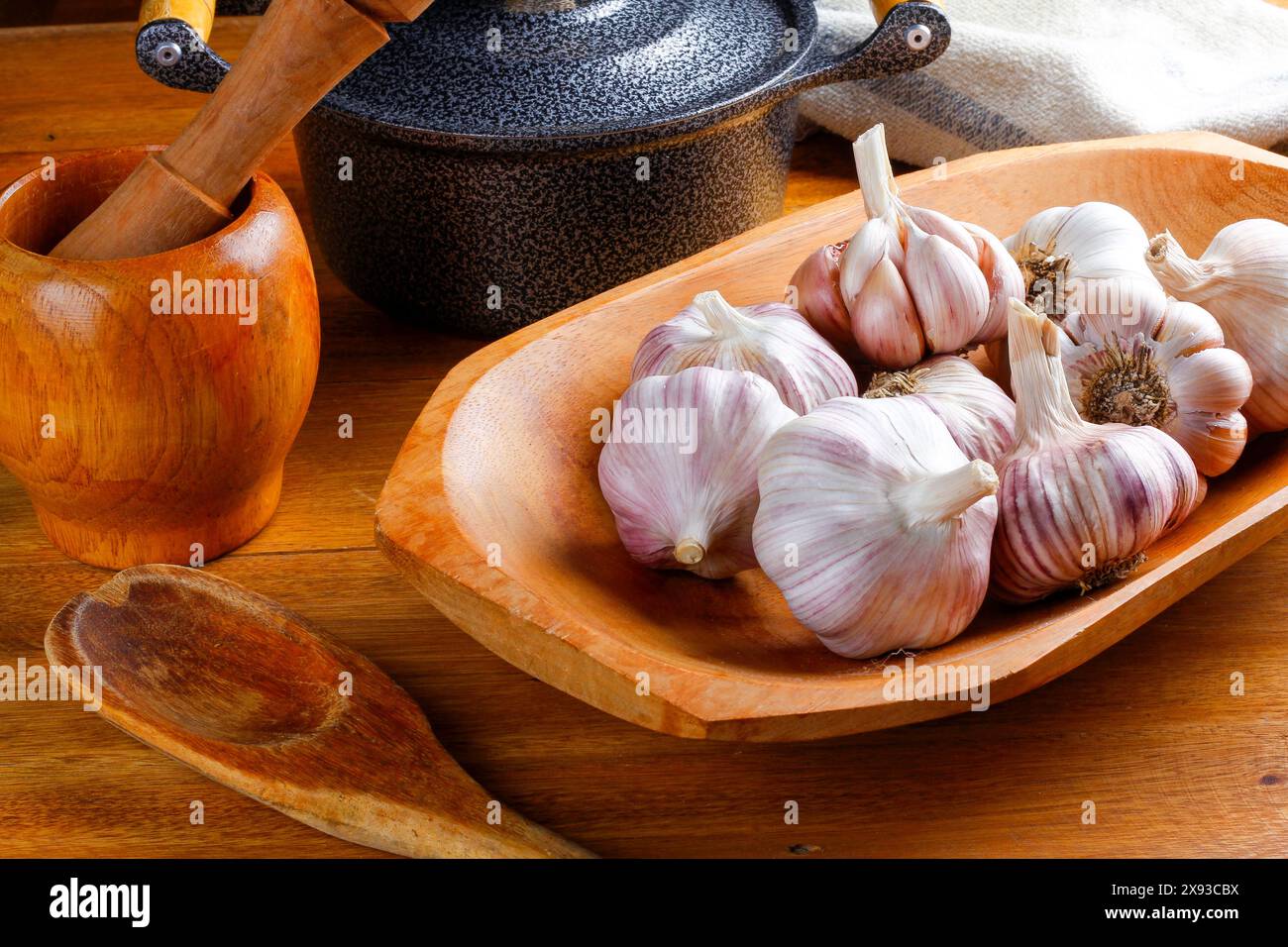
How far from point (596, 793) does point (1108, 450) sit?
0.79 feet

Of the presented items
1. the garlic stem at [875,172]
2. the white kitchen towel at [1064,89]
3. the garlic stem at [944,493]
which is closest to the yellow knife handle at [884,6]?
the garlic stem at [875,172]

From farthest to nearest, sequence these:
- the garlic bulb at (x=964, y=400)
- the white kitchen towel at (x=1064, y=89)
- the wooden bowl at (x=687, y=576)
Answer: the white kitchen towel at (x=1064, y=89), the garlic bulb at (x=964, y=400), the wooden bowl at (x=687, y=576)

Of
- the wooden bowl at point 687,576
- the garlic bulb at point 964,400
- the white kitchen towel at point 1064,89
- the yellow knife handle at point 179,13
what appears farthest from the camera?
the white kitchen towel at point 1064,89

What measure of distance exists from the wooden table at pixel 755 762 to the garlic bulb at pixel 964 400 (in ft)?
0.35

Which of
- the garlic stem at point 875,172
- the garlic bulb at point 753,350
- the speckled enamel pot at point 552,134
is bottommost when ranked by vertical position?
the garlic bulb at point 753,350

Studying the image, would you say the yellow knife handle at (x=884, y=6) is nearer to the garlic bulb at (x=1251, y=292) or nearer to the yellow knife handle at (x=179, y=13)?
the garlic bulb at (x=1251, y=292)

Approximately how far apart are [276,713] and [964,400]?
312mm

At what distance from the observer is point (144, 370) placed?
544 millimetres

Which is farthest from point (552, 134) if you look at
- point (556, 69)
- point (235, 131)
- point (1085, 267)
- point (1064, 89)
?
Result: point (1064, 89)

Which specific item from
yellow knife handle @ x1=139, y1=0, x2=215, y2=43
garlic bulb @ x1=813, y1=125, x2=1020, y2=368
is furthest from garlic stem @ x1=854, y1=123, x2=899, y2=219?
yellow knife handle @ x1=139, y1=0, x2=215, y2=43

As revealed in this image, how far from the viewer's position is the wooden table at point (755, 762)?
494mm

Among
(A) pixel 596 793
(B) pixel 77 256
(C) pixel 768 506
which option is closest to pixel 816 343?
(C) pixel 768 506

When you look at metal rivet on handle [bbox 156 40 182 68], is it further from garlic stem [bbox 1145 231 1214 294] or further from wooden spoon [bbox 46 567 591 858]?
garlic stem [bbox 1145 231 1214 294]

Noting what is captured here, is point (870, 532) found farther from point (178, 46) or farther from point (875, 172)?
point (178, 46)
